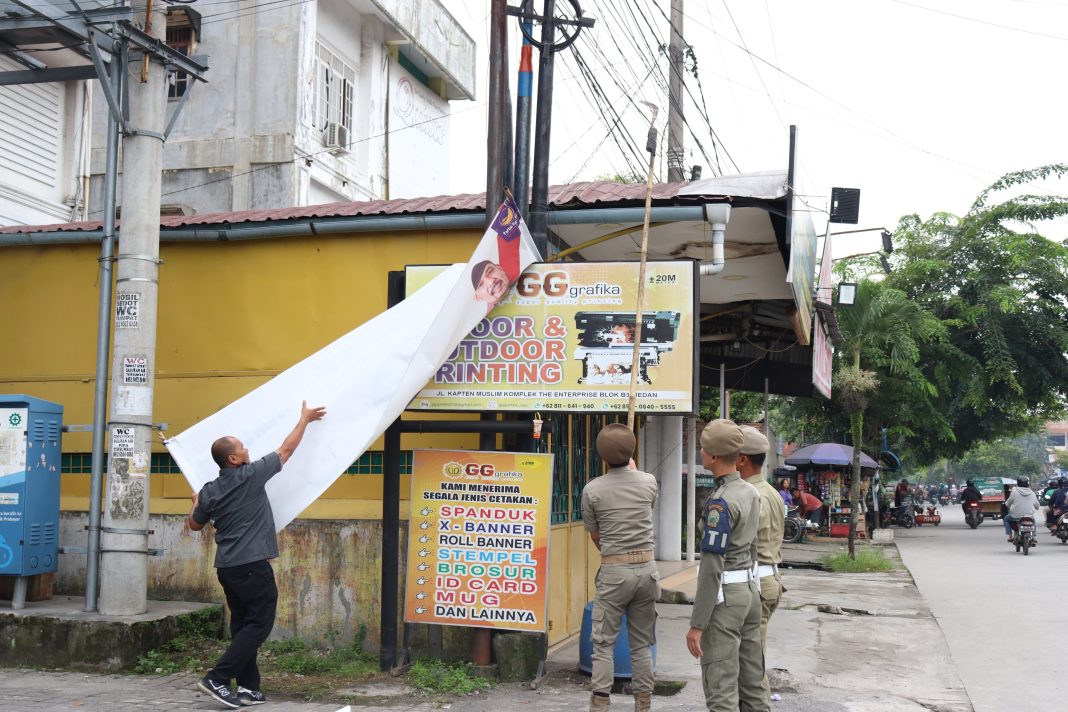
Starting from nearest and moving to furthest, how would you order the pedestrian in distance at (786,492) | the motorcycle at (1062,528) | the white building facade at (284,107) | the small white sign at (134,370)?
the small white sign at (134,370)
the white building facade at (284,107)
the motorcycle at (1062,528)
the pedestrian in distance at (786,492)

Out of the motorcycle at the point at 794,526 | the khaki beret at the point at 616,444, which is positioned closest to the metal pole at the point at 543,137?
the khaki beret at the point at 616,444

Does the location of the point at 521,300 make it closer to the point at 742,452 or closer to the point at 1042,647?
the point at 742,452

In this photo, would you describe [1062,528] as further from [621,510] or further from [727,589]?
[727,589]

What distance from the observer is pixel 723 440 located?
5359 millimetres

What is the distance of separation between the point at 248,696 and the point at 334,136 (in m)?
14.2

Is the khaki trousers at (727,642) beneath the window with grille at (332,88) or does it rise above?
beneath

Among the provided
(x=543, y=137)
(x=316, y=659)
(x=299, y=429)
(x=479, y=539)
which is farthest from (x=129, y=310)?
(x=543, y=137)

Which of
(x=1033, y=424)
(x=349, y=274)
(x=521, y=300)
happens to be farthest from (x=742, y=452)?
(x=1033, y=424)

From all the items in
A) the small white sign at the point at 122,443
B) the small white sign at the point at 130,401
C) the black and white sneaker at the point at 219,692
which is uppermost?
the small white sign at the point at 130,401

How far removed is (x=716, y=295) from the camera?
11180 mm

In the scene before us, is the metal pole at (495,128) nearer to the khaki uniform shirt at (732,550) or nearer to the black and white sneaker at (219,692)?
the khaki uniform shirt at (732,550)

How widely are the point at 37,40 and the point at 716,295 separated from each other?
7.35m

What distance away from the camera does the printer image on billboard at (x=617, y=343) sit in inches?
281

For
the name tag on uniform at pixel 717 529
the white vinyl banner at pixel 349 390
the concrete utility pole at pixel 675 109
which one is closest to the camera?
the name tag on uniform at pixel 717 529
